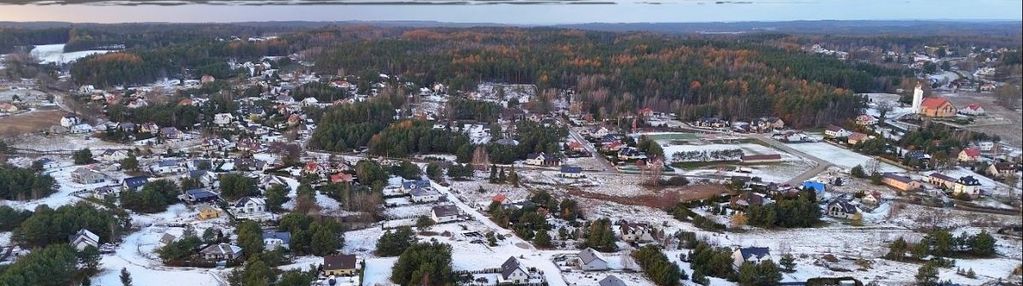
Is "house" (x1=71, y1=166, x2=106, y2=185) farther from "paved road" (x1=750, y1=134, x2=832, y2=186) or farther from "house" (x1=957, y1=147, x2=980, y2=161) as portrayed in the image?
"house" (x1=957, y1=147, x2=980, y2=161)

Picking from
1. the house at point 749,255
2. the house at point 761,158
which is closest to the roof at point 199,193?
the house at point 749,255

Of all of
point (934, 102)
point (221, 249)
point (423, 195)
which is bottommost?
point (423, 195)

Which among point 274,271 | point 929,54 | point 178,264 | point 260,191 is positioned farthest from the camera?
point 929,54

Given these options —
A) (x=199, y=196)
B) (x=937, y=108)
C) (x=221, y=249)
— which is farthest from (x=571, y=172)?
(x=937, y=108)

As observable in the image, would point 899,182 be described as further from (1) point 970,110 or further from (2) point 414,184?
(1) point 970,110

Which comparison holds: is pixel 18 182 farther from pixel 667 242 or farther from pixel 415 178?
pixel 667 242

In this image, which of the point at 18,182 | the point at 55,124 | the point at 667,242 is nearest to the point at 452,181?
the point at 667,242
